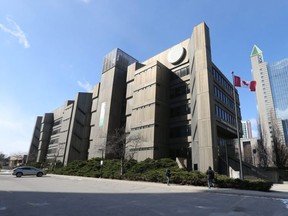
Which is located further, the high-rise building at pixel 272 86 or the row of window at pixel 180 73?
the high-rise building at pixel 272 86

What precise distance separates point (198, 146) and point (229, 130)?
12.4 metres

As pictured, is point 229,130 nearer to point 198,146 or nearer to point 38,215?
point 198,146

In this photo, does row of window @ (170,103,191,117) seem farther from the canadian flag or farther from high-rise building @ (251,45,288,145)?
high-rise building @ (251,45,288,145)

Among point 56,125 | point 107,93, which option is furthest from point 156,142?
point 56,125

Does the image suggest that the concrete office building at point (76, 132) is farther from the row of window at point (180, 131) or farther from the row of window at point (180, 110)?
the row of window at point (180, 131)

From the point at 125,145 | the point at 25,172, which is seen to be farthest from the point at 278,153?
the point at 25,172

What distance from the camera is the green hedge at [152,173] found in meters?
21.1

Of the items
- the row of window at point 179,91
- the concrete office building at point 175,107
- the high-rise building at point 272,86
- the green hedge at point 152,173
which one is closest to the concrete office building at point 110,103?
the concrete office building at point 175,107

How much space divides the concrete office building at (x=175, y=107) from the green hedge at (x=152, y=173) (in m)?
3.99

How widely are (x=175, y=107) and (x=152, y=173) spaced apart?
775 inches

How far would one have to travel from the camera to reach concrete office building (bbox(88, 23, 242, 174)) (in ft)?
116

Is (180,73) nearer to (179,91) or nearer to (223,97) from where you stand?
(179,91)

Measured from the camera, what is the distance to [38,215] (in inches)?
325

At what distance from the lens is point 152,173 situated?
28.9 meters
